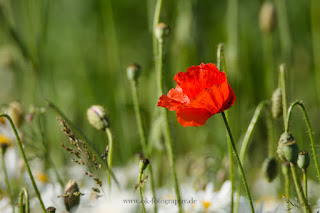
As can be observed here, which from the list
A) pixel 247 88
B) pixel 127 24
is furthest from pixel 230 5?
pixel 127 24

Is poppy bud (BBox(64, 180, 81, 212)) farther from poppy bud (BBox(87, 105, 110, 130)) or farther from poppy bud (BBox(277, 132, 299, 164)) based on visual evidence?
poppy bud (BBox(277, 132, 299, 164))

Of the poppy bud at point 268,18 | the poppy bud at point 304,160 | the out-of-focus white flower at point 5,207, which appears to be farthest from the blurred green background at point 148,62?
the poppy bud at point 304,160

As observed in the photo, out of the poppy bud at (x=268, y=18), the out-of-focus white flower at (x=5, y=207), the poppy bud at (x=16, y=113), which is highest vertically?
the poppy bud at (x=268, y=18)

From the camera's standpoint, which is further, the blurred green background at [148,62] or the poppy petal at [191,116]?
the blurred green background at [148,62]

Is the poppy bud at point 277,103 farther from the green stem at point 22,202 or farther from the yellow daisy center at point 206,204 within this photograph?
the green stem at point 22,202

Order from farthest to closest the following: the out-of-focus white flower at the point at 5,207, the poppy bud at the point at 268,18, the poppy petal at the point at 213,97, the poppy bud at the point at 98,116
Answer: the poppy bud at the point at 268,18 → the out-of-focus white flower at the point at 5,207 → the poppy bud at the point at 98,116 → the poppy petal at the point at 213,97

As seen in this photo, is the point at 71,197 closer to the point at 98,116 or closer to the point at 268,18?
the point at 98,116

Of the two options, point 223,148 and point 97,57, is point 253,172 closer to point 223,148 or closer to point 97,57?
point 223,148

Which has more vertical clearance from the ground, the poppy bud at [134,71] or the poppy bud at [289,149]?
the poppy bud at [134,71]
